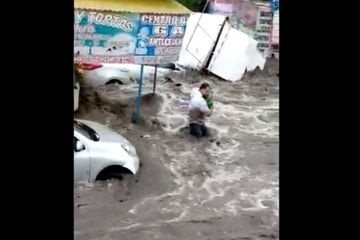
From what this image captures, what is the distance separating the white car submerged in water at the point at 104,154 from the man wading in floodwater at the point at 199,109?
40 centimetres

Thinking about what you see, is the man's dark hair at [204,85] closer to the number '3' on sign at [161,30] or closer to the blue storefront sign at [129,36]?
the blue storefront sign at [129,36]

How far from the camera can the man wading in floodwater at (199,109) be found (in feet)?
10.1

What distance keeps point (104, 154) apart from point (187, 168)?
2.04 ft

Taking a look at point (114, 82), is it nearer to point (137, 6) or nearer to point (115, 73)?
point (115, 73)

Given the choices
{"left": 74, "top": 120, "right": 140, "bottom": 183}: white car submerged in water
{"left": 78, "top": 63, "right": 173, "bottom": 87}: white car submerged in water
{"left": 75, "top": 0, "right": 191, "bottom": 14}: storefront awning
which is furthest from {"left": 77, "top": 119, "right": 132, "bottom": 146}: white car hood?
{"left": 75, "top": 0, "right": 191, "bottom": 14}: storefront awning

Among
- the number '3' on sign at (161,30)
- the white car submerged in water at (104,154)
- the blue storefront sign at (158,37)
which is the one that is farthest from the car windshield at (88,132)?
the number '3' on sign at (161,30)

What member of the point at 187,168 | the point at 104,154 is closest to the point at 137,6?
the point at 104,154

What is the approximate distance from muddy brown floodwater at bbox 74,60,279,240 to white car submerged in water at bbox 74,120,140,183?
5 cm

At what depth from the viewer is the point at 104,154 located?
8.14ft

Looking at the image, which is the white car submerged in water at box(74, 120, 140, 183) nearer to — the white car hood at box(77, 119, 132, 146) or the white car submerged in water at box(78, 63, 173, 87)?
the white car hood at box(77, 119, 132, 146)

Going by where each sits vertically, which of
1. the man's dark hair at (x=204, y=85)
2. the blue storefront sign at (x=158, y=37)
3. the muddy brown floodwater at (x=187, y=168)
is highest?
the blue storefront sign at (x=158, y=37)
